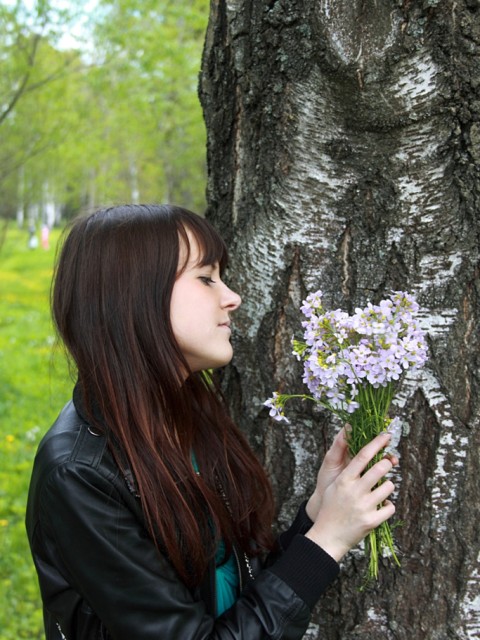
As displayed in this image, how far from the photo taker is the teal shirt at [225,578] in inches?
70.1

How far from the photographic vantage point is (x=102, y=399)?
1.61m

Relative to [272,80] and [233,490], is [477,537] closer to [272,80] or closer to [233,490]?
[233,490]

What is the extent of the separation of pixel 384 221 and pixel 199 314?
0.55m

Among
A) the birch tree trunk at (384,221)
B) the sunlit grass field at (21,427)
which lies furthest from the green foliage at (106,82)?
the birch tree trunk at (384,221)

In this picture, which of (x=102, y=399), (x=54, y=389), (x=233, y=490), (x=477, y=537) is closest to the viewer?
(x=102, y=399)

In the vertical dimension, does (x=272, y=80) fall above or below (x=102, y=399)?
above

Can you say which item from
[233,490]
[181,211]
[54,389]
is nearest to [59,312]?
[181,211]

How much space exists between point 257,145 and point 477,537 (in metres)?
1.21

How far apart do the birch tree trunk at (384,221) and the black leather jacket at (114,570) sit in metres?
0.39

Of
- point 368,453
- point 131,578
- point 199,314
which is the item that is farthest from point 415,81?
point 131,578

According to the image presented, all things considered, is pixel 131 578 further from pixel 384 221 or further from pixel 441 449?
pixel 384 221

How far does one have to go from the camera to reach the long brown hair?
158 cm

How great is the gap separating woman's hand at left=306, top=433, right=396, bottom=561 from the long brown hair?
29 centimetres

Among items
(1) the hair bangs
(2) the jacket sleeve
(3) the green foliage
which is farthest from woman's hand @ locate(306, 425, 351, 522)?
Answer: (3) the green foliage
